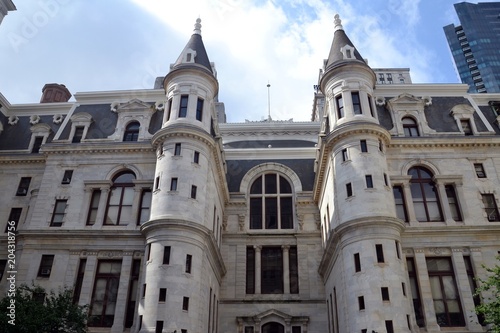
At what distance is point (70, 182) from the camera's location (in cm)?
3391

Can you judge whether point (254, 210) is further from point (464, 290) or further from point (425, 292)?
point (464, 290)

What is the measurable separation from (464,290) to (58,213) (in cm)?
2900

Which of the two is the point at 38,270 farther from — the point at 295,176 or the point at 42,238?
the point at 295,176

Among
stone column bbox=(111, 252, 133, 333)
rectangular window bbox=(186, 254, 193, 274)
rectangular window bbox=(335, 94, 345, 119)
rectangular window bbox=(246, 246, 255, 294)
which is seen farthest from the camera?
rectangular window bbox=(246, 246, 255, 294)

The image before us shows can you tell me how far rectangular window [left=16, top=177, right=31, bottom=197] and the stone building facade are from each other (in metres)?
0.11

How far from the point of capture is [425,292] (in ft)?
92.9

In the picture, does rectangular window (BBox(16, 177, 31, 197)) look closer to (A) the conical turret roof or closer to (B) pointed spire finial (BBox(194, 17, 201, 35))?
(A) the conical turret roof

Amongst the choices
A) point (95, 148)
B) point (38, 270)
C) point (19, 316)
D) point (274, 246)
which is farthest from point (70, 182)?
point (274, 246)

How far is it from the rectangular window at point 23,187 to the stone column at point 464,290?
3335cm

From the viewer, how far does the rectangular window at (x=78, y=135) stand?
36.7m

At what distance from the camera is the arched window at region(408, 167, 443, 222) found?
31781 millimetres

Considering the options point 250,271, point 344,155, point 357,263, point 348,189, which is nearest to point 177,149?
point 344,155

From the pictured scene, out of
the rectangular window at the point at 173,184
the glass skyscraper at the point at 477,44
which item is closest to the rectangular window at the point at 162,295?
the rectangular window at the point at 173,184

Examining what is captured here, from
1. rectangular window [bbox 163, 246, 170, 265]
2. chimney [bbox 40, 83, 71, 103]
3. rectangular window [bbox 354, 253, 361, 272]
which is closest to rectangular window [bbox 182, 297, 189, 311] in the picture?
rectangular window [bbox 163, 246, 170, 265]
